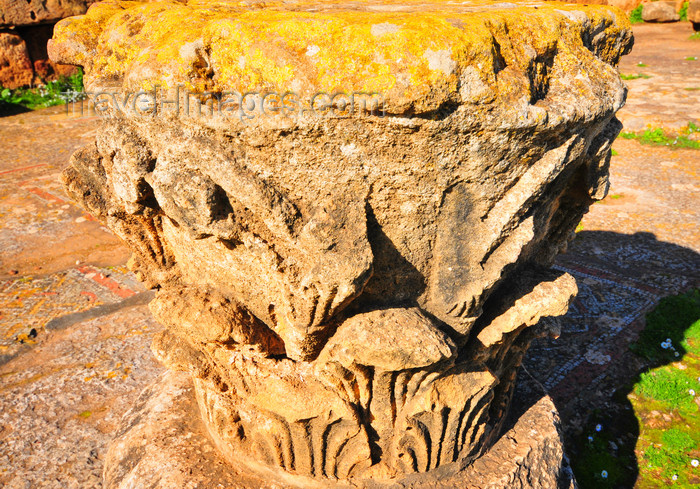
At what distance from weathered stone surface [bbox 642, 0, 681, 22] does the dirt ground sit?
30.7 feet

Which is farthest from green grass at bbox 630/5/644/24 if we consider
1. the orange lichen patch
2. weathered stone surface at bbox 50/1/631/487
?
the orange lichen patch

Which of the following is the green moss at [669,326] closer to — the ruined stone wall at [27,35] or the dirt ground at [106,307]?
the dirt ground at [106,307]

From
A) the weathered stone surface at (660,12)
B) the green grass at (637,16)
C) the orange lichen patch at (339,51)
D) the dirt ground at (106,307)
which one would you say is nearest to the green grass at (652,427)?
the dirt ground at (106,307)

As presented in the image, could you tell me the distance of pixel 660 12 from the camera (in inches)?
551

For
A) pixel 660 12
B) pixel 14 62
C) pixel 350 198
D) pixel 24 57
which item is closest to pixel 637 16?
pixel 660 12

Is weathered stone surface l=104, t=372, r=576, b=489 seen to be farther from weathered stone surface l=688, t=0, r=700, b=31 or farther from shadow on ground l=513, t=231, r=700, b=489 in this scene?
weathered stone surface l=688, t=0, r=700, b=31

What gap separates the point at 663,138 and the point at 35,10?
33.4ft

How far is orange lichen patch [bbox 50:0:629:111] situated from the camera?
1465 mm

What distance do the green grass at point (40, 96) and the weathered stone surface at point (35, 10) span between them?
1.08m

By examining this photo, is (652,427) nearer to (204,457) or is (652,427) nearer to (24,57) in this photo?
(204,457)

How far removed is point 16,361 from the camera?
3484 mm

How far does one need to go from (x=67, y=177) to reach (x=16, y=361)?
205 cm

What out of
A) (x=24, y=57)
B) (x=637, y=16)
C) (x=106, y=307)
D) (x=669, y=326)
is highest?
(x=24, y=57)

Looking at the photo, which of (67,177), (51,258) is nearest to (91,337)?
(51,258)
